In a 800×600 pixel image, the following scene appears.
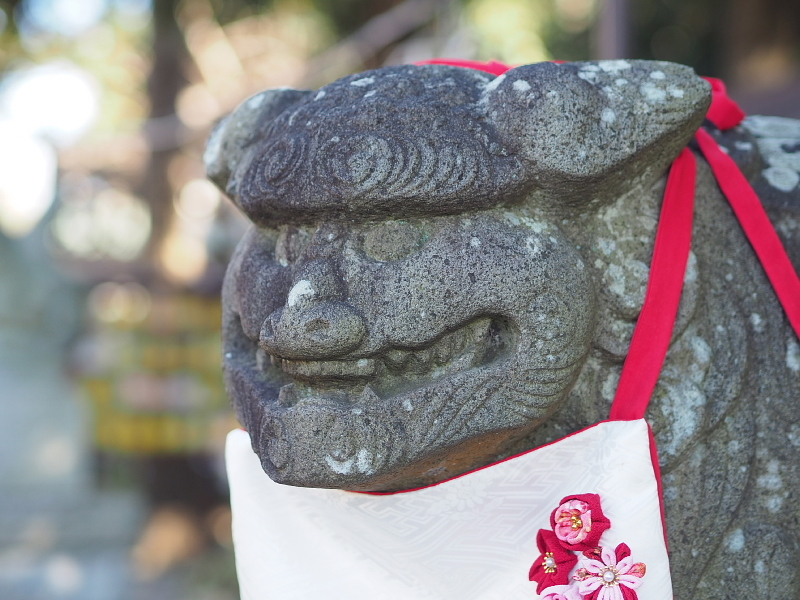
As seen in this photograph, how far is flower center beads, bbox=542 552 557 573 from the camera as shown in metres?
0.71

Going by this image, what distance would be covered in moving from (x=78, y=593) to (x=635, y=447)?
Result: 2690mm

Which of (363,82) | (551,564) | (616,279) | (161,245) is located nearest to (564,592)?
(551,564)

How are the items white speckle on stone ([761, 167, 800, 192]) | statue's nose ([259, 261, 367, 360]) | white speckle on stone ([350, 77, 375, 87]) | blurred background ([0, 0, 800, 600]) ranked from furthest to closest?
Result: 1. blurred background ([0, 0, 800, 600])
2. white speckle on stone ([761, 167, 800, 192])
3. white speckle on stone ([350, 77, 375, 87])
4. statue's nose ([259, 261, 367, 360])

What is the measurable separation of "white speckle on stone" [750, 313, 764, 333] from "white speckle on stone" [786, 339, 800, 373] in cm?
4

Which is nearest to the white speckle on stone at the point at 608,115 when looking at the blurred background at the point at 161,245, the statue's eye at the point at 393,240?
the statue's eye at the point at 393,240

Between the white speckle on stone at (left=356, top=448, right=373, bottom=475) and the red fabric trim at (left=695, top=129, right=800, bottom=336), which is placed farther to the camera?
the red fabric trim at (left=695, top=129, right=800, bottom=336)

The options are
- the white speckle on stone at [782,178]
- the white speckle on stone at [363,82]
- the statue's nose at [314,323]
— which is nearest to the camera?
the statue's nose at [314,323]

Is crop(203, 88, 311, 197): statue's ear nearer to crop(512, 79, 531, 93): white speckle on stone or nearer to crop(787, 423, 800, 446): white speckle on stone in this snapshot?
crop(512, 79, 531, 93): white speckle on stone

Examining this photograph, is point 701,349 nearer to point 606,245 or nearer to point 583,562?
point 606,245

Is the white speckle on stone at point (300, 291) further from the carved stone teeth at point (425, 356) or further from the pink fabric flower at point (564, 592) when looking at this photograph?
the pink fabric flower at point (564, 592)

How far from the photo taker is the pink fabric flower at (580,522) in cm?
70

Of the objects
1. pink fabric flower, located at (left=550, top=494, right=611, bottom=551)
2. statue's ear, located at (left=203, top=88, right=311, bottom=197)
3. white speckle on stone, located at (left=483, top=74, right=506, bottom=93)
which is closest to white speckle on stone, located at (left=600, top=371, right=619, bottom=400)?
pink fabric flower, located at (left=550, top=494, right=611, bottom=551)

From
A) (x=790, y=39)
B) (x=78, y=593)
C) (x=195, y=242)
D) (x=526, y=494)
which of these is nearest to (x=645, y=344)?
(x=526, y=494)

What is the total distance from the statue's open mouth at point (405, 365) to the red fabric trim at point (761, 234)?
0.33 meters
